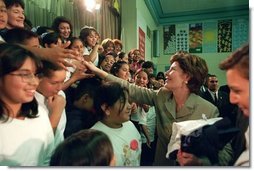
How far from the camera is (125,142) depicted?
112 centimetres

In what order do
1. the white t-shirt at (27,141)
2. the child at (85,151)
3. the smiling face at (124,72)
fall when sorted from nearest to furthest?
the child at (85,151), the white t-shirt at (27,141), the smiling face at (124,72)

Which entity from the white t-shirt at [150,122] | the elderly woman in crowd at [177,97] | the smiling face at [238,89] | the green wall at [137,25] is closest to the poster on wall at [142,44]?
the green wall at [137,25]

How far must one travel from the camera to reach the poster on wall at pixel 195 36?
42.4 inches

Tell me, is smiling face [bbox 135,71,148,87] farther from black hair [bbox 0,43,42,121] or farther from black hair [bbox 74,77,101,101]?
black hair [bbox 0,43,42,121]

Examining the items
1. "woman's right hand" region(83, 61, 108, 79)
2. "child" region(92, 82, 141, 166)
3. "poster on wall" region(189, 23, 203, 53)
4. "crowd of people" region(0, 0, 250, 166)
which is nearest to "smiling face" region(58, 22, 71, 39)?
"crowd of people" region(0, 0, 250, 166)

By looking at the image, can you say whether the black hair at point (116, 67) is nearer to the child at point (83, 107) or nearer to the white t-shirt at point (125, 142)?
the child at point (83, 107)

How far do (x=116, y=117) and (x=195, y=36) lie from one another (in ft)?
1.37

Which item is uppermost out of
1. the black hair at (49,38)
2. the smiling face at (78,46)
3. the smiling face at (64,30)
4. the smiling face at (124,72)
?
the smiling face at (64,30)

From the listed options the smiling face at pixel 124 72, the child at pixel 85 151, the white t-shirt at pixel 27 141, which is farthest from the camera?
the smiling face at pixel 124 72

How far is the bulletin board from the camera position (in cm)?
104

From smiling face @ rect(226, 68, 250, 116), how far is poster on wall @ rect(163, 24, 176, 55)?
0.78 ft

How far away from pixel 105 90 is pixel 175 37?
1.07 ft

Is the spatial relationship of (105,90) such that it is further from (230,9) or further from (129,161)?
(230,9)

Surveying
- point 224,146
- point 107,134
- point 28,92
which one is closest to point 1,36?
point 28,92
